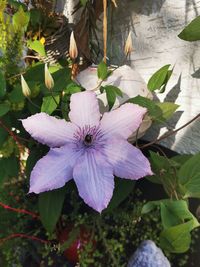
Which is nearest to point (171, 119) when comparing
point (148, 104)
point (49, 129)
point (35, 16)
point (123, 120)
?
point (148, 104)

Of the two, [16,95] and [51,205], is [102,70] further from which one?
[51,205]

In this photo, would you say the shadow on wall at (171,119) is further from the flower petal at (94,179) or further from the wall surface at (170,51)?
the flower petal at (94,179)

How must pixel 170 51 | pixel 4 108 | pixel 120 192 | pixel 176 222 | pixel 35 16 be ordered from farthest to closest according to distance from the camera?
pixel 35 16 < pixel 170 51 < pixel 120 192 < pixel 4 108 < pixel 176 222

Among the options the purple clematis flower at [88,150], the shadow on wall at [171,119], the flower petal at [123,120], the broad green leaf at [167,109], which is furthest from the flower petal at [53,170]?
the shadow on wall at [171,119]

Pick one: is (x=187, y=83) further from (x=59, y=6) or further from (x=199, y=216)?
(x=59, y=6)

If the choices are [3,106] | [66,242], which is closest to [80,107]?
[3,106]

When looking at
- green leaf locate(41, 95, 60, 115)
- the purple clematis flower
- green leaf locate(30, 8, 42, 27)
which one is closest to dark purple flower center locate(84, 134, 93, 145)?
the purple clematis flower
